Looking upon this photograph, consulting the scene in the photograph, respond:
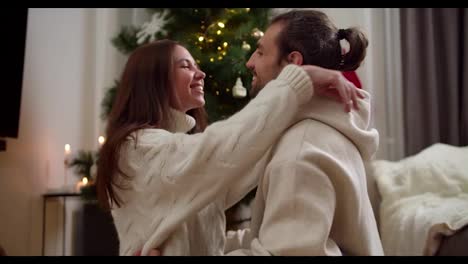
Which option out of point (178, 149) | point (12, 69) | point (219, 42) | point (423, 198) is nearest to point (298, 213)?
point (178, 149)

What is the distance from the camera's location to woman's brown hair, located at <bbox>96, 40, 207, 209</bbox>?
62 cm

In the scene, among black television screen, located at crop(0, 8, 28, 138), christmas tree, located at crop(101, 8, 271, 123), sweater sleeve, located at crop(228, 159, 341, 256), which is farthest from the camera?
black television screen, located at crop(0, 8, 28, 138)

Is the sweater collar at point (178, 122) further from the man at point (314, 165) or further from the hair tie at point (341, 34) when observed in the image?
the hair tie at point (341, 34)

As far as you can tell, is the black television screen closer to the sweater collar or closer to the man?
the sweater collar

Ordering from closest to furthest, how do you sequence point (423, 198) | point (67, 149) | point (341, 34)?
point (341, 34), point (423, 198), point (67, 149)

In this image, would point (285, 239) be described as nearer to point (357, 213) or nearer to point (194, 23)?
point (357, 213)

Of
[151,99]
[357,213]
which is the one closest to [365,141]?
[357,213]

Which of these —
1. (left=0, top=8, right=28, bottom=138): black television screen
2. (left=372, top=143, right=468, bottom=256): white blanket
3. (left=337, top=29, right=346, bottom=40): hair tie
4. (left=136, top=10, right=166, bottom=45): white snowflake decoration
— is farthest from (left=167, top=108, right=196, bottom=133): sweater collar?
(left=0, top=8, right=28, bottom=138): black television screen

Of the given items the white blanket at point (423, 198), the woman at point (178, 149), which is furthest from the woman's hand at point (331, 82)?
the white blanket at point (423, 198)

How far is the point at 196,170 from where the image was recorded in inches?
22.0

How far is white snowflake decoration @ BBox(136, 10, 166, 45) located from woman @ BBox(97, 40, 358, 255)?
57cm

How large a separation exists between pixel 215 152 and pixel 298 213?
117 millimetres

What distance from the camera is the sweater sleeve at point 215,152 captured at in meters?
0.53

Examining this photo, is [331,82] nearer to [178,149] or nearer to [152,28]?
[178,149]
